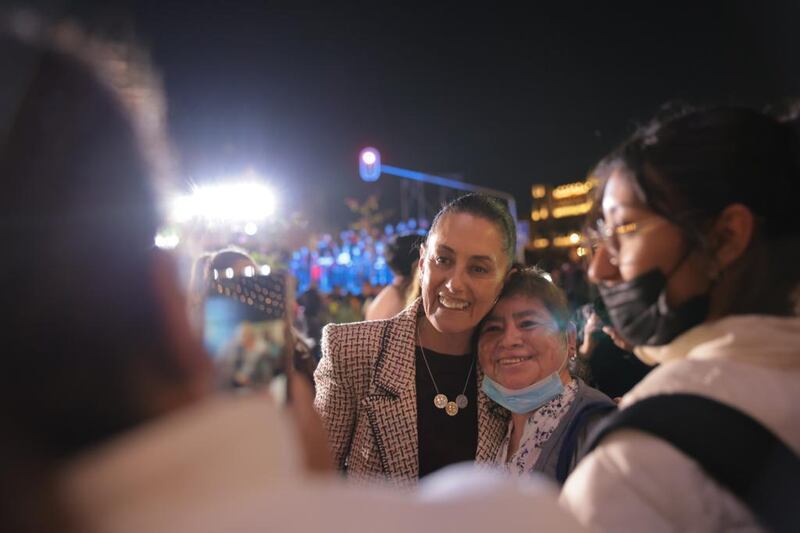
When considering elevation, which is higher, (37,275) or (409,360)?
(37,275)

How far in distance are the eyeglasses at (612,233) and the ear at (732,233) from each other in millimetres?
130

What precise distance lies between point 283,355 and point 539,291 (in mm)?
1756

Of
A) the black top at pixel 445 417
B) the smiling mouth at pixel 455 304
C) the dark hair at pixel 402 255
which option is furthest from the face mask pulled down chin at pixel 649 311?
the dark hair at pixel 402 255

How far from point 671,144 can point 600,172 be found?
0.31 m

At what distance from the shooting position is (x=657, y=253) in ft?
4.90

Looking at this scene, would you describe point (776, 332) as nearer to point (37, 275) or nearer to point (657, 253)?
point (657, 253)

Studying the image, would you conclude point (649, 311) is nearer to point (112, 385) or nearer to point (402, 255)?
point (112, 385)

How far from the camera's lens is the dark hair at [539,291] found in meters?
2.72

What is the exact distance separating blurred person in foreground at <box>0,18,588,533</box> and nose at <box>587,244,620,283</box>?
1.06 metres

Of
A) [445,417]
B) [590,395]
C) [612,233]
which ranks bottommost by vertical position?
[445,417]

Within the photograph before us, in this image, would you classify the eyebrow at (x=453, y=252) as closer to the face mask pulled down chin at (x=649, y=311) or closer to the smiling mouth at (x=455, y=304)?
the smiling mouth at (x=455, y=304)

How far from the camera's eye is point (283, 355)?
49.5 inches

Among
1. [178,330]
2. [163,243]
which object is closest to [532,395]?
[163,243]

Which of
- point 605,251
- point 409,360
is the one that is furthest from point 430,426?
point 605,251
